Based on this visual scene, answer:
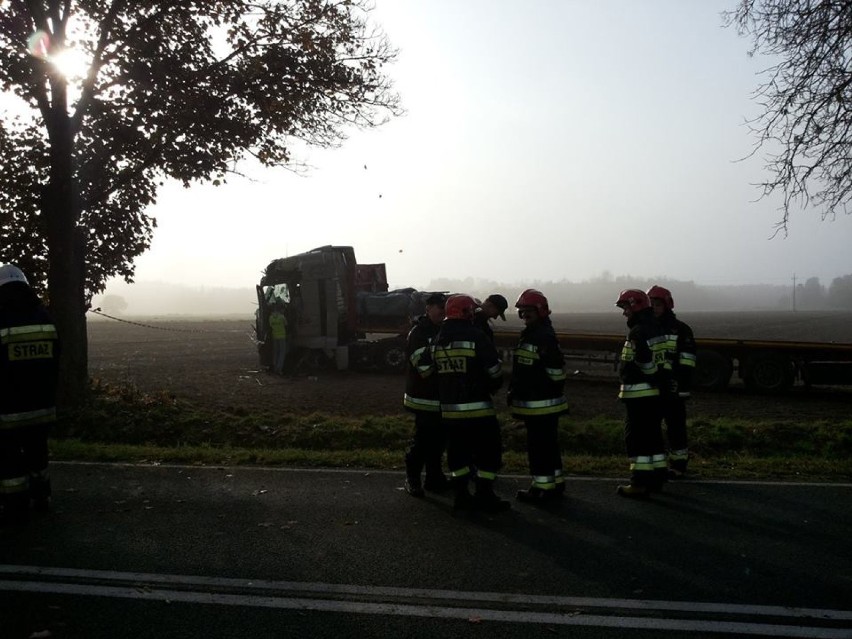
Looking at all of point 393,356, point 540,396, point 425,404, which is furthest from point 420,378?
point 393,356

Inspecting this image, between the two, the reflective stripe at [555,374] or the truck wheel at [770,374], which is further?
the truck wheel at [770,374]

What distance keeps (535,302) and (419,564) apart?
2.86 meters

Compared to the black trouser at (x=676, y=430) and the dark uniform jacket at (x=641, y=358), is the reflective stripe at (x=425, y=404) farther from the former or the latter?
the black trouser at (x=676, y=430)

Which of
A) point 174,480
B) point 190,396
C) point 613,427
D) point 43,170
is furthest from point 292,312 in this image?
point 174,480

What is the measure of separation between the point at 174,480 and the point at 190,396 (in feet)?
28.0

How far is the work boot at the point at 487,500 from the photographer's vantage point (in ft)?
21.0

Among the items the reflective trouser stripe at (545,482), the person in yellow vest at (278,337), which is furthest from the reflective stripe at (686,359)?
the person in yellow vest at (278,337)

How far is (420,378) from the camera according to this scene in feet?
23.1

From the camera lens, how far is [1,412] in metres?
6.00

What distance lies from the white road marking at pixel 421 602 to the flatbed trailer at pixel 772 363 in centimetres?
1366

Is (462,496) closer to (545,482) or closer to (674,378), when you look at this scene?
(545,482)

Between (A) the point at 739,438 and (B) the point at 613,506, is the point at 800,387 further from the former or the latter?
(B) the point at 613,506

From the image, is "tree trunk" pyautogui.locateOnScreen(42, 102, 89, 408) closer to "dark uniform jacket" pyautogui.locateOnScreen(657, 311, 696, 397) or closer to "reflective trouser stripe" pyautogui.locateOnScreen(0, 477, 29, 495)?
"reflective trouser stripe" pyautogui.locateOnScreen(0, 477, 29, 495)

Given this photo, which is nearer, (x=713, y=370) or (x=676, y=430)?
(x=676, y=430)
